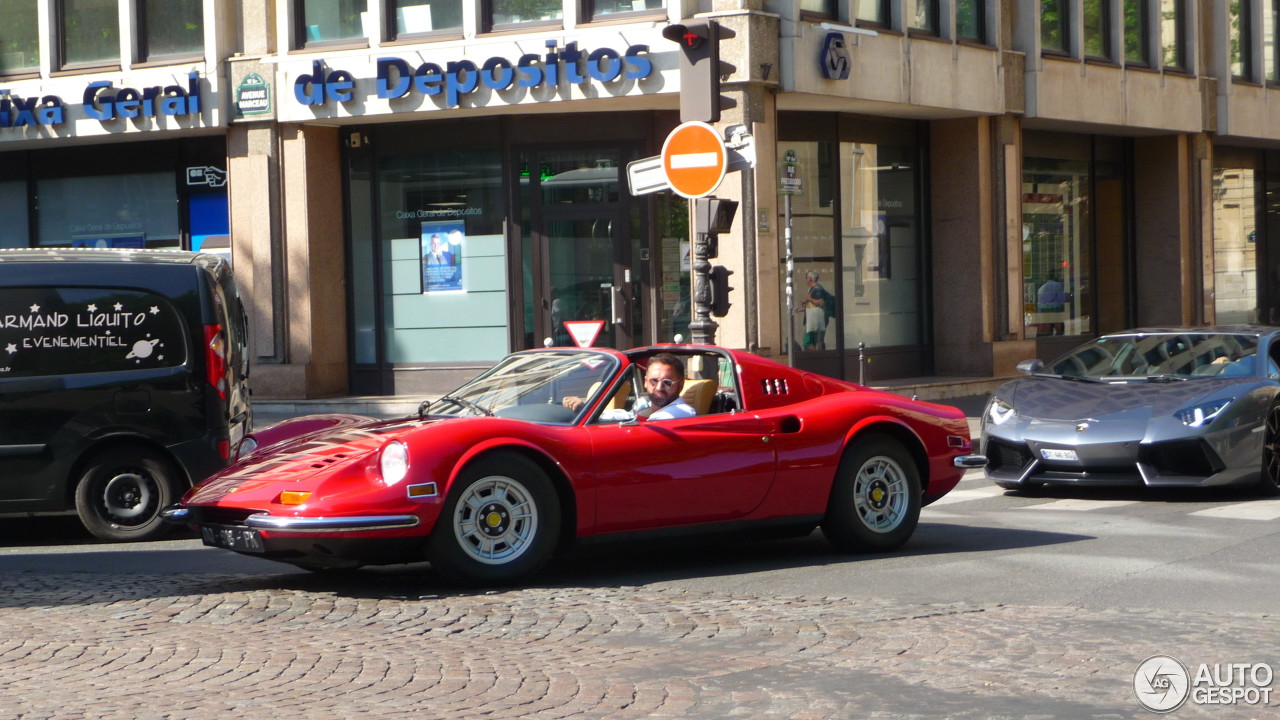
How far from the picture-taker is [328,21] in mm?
21062

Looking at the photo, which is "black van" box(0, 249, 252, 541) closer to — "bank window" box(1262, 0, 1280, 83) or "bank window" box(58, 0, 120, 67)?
"bank window" box(58, 0, 120, 67)

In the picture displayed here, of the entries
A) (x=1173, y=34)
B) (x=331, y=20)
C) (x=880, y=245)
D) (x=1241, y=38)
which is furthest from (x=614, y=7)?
(x=1241, y=38)

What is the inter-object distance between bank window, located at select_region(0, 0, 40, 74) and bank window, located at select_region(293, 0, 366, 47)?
14.6ft

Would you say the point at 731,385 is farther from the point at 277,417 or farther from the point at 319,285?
the point at 319,285

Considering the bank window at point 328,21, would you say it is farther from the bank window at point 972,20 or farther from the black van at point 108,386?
the black van at point 108,386

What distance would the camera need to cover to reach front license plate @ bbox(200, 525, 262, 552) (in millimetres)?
7082

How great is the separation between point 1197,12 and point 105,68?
18.5 m

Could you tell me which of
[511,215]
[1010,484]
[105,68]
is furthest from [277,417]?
[1010,484]

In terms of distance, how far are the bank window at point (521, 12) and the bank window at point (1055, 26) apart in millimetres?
8299

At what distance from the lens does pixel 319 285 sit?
21328mm

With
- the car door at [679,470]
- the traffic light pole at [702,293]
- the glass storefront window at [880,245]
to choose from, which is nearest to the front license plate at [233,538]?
the car door at [679,470]

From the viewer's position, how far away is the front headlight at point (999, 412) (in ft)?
37.5

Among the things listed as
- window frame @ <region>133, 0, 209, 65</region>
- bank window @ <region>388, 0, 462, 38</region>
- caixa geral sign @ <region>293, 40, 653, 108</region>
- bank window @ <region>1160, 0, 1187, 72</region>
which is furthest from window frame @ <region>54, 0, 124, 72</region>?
bank window @ <region>1160, 0, 1187, 72</region>

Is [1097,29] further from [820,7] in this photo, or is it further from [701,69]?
[701,69]
